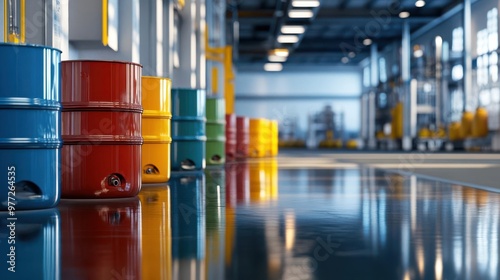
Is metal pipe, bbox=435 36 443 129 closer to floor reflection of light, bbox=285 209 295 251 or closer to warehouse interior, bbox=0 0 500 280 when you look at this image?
warehouse interior, bbox=0 0 500 280

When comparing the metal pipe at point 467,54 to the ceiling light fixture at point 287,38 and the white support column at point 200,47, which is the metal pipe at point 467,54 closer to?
the ceiling light fixture at point 287,38

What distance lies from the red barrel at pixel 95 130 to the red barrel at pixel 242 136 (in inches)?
445

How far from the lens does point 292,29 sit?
32438 millimetres

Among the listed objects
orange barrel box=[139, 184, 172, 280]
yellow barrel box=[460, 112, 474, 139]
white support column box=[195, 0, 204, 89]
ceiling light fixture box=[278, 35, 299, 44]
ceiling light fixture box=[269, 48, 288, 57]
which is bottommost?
orange barrel box=[139, 184, 172, 280]

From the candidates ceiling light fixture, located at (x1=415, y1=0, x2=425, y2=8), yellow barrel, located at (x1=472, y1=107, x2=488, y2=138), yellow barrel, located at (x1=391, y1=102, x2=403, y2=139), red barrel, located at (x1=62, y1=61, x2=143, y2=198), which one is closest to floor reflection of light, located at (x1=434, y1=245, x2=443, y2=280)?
red barrel, located at (x1=62, y1=61, x2=143, y2=198)

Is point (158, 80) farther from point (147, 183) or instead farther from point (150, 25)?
point (150, 25)

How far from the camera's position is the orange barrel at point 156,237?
7.72ft

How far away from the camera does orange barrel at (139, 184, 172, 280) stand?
235 centimetres

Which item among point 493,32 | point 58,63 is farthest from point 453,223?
point 493,32

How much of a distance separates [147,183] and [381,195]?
256 centimetres

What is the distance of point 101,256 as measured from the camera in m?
2.62

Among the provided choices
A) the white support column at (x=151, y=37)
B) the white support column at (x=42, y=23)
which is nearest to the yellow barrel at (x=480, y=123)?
the white support column at (x=151, y=37)

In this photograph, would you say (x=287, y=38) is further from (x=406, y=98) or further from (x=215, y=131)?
(x=215, y=131)

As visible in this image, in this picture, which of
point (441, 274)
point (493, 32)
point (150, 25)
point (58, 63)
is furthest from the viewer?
point (493, 32)
